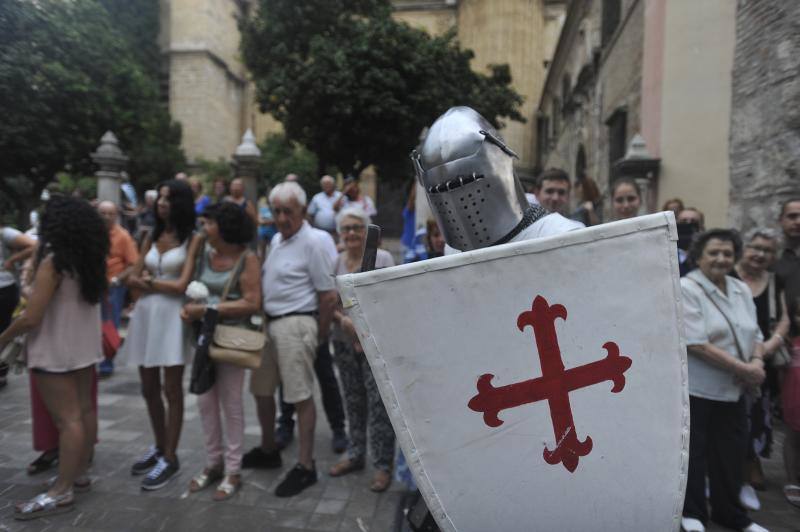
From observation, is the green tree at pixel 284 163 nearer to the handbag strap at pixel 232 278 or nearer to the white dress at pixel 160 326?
the white dress at pixel 160 326

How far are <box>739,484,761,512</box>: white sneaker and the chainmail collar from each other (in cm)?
241

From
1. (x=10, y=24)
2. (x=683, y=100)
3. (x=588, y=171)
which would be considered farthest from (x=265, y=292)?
(x=588, y=171)

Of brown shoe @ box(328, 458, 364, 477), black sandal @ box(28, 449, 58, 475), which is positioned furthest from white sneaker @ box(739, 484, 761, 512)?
black sandal @ box(28, 449, 58, 475)

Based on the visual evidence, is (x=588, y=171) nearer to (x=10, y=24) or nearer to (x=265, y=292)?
(x=265, y=292)

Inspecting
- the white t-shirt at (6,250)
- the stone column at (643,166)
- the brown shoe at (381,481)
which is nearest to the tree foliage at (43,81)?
the white t-shirt at (6,250)

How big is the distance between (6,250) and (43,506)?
2.33 metres

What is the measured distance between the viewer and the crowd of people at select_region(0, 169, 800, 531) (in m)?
2.84

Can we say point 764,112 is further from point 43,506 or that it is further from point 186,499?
point 43,506

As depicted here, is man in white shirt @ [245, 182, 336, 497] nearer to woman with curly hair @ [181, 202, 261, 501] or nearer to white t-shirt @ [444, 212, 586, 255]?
woman with curly hair @ [181, 202, 261, 501]

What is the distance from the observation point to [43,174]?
4344 millimetres

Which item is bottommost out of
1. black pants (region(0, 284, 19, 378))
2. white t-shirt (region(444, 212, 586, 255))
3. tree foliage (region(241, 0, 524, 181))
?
black pants (region(0, 284, 19, 378))

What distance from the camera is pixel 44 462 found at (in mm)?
3396

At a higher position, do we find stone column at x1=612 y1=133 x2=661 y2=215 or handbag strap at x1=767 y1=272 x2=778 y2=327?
stone column at x1=612 y1=133 x2=661 y2=215

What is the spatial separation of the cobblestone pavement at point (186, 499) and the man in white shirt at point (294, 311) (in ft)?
0.64
